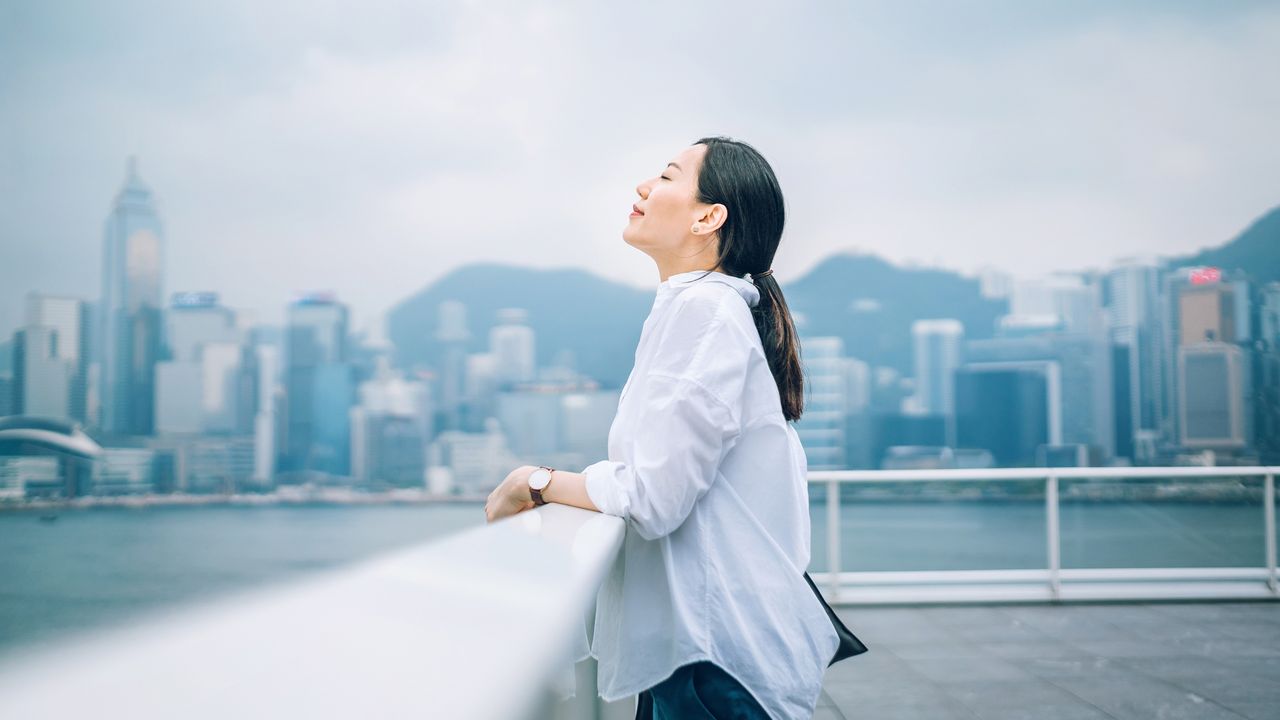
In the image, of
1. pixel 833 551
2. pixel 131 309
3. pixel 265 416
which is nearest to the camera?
pixel 833 551

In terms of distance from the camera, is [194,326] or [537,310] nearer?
[194,326]

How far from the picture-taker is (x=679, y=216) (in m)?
1.13

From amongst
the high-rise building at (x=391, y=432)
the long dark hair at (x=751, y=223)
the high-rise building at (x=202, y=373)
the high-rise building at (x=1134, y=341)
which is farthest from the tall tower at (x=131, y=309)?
the long dark hair at (x=751, y=223)

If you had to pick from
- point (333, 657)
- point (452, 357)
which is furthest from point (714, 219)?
point (452, 357)

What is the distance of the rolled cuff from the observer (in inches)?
35.5

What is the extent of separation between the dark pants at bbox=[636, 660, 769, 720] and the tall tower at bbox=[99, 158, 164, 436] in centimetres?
5667

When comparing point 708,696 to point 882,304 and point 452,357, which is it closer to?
point 452,357

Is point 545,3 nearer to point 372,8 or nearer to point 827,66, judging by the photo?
point 372,8

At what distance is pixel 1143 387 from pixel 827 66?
40.0 metres

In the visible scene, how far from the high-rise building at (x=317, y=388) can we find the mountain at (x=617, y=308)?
3681mm

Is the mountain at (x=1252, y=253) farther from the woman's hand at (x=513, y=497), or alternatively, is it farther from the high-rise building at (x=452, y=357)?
the woman's hand at (x=513, y=497)

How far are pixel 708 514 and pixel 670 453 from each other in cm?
13

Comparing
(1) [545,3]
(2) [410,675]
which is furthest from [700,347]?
(1) [545,3]

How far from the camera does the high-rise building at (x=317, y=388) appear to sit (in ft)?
165
